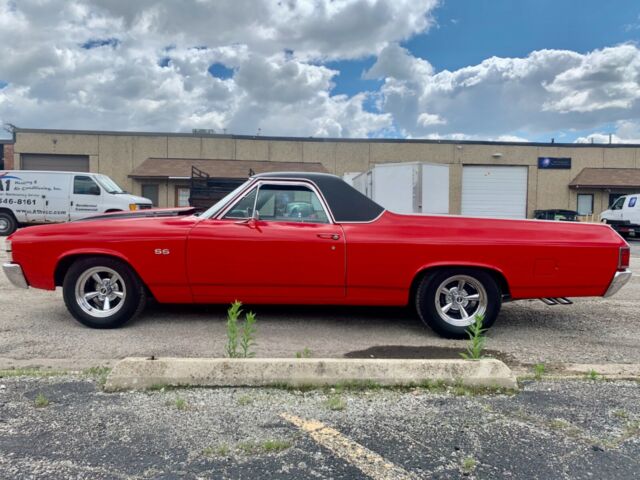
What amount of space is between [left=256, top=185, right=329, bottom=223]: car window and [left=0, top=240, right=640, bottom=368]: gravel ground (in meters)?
1.17

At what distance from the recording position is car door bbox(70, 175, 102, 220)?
586 inches

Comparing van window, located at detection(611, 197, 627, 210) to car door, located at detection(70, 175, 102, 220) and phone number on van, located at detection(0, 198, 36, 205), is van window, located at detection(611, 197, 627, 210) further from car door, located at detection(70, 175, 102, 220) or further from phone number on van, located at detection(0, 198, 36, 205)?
phone number on van, located at detection(0, 198, 36, 205)

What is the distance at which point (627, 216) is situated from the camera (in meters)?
20.3

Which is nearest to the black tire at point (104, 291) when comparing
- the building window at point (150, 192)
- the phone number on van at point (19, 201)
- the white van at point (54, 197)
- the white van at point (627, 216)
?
the white van at point (54, 197)

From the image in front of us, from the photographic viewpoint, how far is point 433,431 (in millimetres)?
2736

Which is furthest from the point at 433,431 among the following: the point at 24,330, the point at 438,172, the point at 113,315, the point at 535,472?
the point at 438,172

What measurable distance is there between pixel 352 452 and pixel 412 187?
11.7 meters

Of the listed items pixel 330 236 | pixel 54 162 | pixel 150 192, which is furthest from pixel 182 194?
pixel 330 236

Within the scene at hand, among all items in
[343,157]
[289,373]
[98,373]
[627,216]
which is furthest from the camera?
[343,157]

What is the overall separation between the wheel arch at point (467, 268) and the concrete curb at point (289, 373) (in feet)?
3.80

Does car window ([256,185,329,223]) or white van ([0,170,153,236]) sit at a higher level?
white van ([0,170,153,236])

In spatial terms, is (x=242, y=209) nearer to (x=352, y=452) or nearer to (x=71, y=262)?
(x=71, y=262)

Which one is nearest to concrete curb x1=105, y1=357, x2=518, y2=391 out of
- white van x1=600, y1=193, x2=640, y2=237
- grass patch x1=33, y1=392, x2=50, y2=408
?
grass patch x1=33, y1=392, x2=50, y2=408

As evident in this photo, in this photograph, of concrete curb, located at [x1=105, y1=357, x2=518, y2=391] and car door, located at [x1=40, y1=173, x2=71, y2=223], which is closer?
concrete curb, located at [x1=105, y1=357, x2=518, y2=391]
